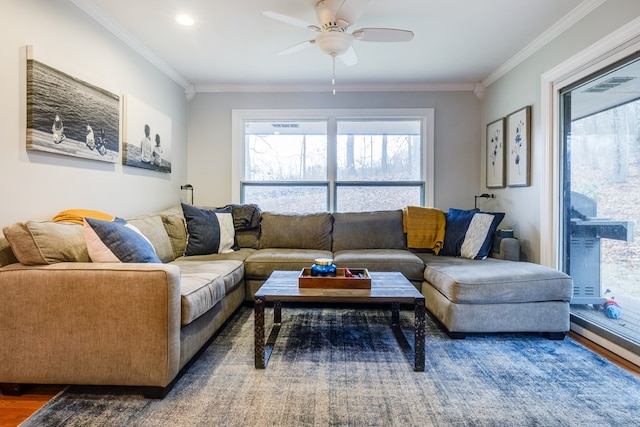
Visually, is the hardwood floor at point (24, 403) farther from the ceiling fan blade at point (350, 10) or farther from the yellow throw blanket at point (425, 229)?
the ceiling fan blade at point (350, 10)

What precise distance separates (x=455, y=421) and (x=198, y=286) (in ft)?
4.95

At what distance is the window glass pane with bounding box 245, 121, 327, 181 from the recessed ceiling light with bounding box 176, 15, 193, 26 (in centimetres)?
174

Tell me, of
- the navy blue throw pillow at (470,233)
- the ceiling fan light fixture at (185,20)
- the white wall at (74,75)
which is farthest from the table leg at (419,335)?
the ceiling fan light fixture at (185,20)

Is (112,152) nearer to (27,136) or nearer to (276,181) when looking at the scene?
(27,136)

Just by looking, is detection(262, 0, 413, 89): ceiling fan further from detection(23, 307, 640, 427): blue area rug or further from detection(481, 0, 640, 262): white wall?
detection(23, 307, 640, 427): blue area rug

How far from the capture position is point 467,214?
3.69 m

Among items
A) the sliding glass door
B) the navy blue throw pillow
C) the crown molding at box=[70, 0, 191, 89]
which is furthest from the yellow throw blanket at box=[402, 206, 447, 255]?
the crown molding at box=[70, 0, 191, 89]

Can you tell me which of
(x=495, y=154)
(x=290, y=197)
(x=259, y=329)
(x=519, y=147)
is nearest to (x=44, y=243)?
(x=259, y=329)

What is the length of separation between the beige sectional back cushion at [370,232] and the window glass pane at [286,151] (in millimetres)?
837

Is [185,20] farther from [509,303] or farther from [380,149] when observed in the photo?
[509,303]

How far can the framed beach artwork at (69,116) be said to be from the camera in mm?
2172

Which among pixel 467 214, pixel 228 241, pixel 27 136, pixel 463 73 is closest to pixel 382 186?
pixel 467 214

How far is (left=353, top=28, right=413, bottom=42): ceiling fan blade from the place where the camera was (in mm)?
2459

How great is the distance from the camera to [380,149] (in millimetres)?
4527
